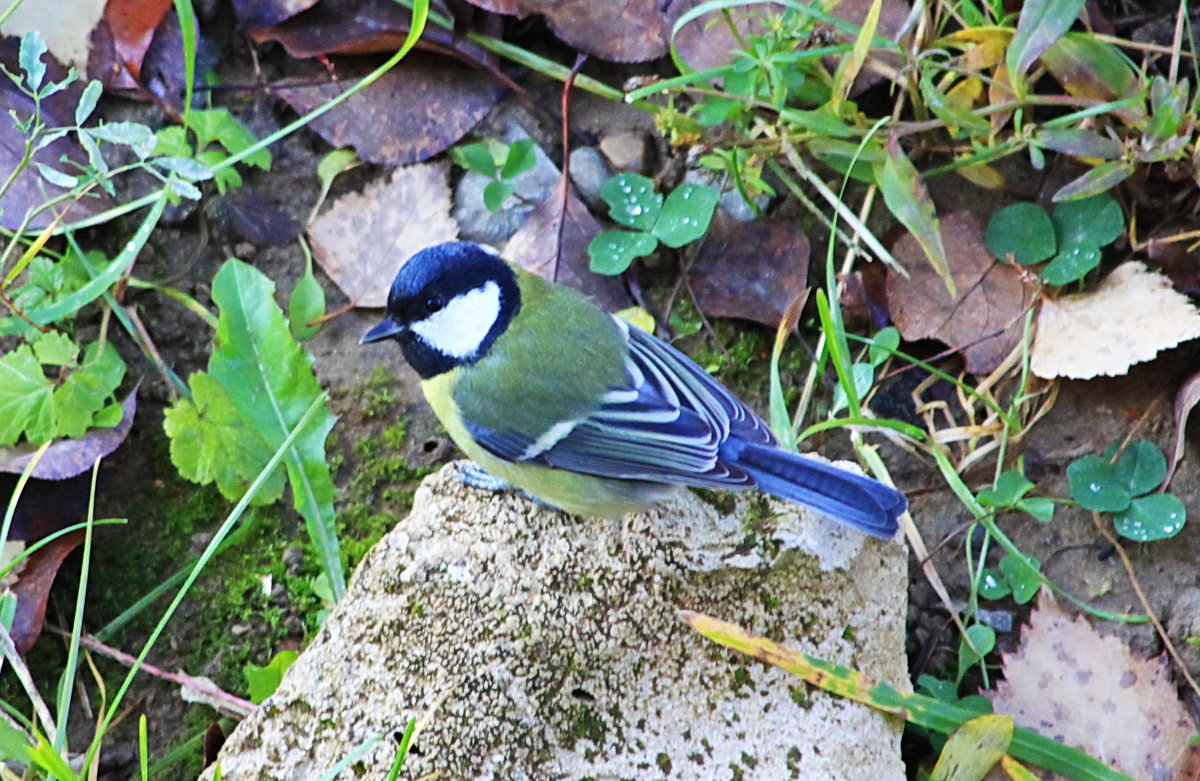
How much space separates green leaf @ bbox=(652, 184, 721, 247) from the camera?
2.93 meters

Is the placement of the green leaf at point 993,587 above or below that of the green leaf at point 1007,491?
below

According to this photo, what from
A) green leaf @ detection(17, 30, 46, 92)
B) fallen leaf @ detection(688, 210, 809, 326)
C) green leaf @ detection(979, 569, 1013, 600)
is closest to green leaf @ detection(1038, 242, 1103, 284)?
fallen leaf @ detection(688, 210, 809, 326)

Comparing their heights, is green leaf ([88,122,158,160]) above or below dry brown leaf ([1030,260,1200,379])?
above

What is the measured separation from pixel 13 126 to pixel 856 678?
239cm

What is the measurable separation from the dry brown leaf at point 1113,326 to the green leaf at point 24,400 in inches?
87.8

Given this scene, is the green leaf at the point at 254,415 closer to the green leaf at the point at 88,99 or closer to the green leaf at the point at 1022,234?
the green leaf at the point at 88,99

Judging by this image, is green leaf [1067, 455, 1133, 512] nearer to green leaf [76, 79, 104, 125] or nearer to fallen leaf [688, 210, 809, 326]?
fallen leaf [688, 210, 809, 326]

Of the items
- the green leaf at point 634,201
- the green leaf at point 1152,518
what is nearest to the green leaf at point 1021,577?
the green leaf at point 1152,518

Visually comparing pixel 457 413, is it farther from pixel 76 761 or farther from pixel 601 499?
pixel 76 761

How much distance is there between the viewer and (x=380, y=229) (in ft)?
10.2

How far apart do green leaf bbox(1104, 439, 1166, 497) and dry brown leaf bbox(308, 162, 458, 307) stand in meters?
1.68

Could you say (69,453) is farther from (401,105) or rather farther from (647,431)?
(647,431)

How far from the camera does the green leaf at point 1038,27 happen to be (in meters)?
2.58

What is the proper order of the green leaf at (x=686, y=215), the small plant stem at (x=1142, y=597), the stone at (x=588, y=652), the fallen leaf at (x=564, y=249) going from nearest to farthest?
the stone at (x=588, y=652), the small plant stem at (x=1142, y=597), the green leaf at (x=686, y=215), the fallen leaf at (x=564, y=249)
